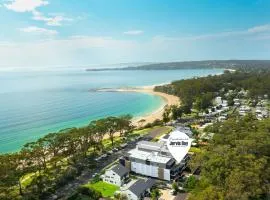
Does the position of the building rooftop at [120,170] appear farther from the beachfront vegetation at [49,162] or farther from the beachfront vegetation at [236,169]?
the beachfront vegetation at [236,169]

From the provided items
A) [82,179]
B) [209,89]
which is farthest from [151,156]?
[209,89]

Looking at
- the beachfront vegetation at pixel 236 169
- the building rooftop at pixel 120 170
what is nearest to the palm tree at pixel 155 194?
the beachfront vegetation at pixel 236 169

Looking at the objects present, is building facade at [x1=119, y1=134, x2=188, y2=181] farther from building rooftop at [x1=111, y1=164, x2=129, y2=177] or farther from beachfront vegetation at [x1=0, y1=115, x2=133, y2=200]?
beachfront vegetation at [x1=0, y1=115, x2=133, y2=200]

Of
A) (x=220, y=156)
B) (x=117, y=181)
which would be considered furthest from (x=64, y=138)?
(x=220, y=156)

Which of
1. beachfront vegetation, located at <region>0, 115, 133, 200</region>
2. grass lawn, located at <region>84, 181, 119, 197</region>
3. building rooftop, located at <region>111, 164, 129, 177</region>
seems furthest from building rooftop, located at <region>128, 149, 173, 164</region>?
beachfront vegetation, located at <region>0, 115, 133, 200</region>

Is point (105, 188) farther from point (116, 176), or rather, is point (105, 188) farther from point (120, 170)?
point (120, 170)

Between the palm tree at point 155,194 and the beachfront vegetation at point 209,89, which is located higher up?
the beachfront vegetation at point 209,89

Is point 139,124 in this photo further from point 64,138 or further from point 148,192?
point 148,192
